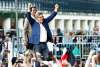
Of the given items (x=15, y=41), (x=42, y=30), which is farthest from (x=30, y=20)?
(x=15, y=41)

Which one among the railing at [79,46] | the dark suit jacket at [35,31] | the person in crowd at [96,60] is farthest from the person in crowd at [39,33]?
the railing at [79,46]

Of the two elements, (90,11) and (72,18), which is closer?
(72,18)

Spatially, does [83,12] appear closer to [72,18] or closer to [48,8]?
[72,18]

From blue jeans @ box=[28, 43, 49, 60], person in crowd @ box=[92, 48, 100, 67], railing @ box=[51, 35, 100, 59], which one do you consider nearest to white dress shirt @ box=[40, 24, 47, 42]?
blue jeans @ box=[28, 43, 49, 60]

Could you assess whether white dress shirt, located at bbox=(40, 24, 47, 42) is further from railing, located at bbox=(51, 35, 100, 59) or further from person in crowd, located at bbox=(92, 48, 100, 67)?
railing, located at bbox=(51, 35, 100, 59)

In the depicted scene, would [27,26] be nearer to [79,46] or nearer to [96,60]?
[96,60]

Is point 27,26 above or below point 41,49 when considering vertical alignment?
above

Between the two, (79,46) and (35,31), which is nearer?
(35,31)

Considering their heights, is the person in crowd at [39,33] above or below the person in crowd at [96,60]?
above

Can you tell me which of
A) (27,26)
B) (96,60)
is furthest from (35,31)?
(96,60)

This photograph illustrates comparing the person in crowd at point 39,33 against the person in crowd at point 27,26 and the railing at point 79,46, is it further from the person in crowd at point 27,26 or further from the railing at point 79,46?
the railing at point 79,46

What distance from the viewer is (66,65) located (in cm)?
1273

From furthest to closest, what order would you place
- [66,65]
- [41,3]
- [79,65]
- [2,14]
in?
Answer: [41,3]
[2,14]
[79,65]
[66,65]

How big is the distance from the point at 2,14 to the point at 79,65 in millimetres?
57656
